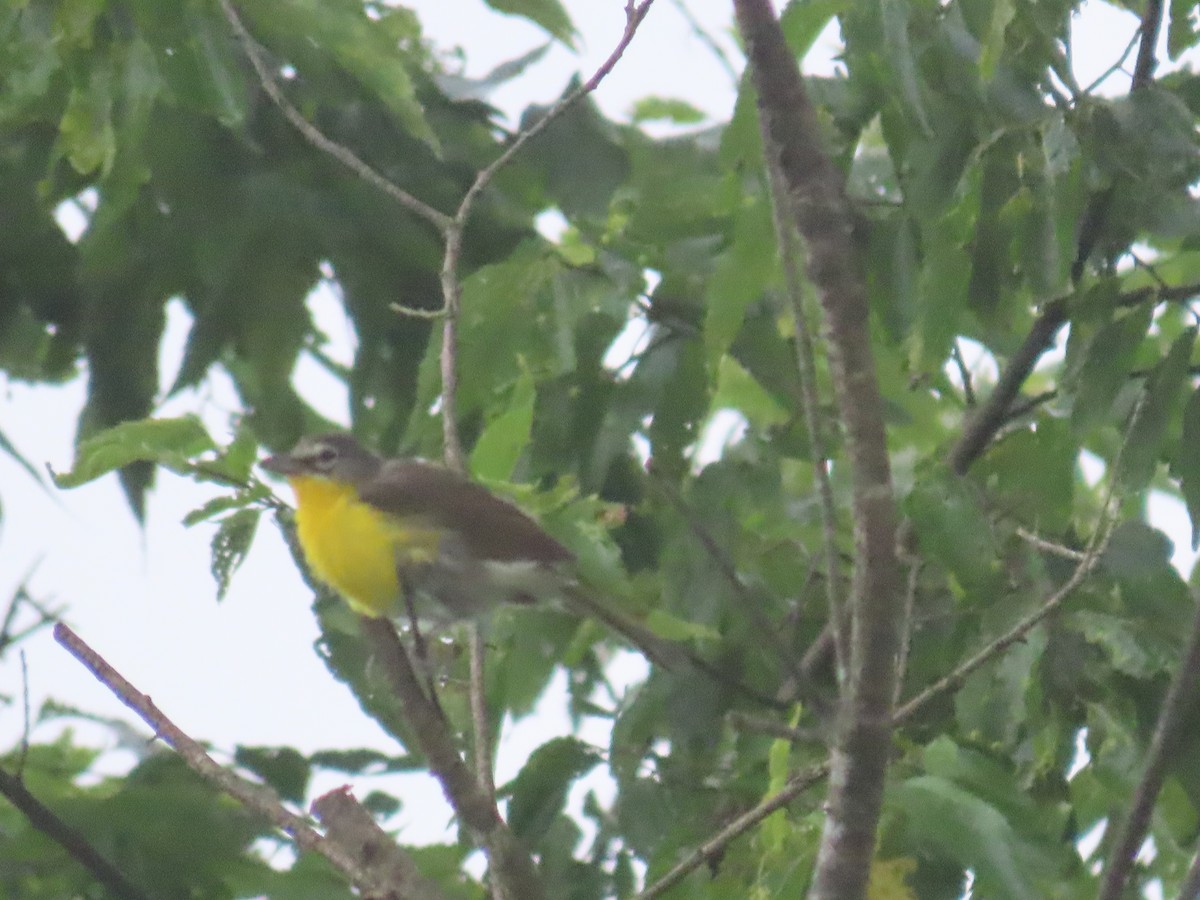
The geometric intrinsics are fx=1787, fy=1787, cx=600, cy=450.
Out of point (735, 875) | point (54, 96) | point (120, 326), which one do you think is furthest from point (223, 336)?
point (735, 875)

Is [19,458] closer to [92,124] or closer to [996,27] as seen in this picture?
[92,124]

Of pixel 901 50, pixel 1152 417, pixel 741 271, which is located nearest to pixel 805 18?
pixel 901 50

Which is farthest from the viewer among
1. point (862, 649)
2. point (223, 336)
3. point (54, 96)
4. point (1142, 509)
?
point (1142, 509)

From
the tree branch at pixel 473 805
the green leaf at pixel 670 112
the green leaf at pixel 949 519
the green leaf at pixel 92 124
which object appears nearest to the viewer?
the tree branch at pixel 473 805

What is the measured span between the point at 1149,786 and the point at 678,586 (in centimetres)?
111

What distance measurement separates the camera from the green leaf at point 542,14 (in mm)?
2807

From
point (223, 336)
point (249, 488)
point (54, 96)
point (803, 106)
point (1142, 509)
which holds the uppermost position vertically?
point (54, 96)

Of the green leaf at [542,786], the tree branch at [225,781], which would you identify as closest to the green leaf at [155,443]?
the tree branch at [225,781]

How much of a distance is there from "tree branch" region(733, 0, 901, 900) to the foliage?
522 millimetres

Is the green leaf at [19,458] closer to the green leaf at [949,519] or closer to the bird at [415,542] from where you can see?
the bird at [415,542]

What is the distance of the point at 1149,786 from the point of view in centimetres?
206

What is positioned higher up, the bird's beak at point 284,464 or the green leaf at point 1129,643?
the bird's beak at point 284,464

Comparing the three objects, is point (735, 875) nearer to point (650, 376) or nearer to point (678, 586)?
point (678, 586)

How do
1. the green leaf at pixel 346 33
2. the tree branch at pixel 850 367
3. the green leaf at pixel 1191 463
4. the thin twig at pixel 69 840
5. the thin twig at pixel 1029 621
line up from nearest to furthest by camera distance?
1. the tree branch at pixel 850 367
2. the thin twig at pixel 1029 621
3. the green leaf at pixel 1191 463
4. the green leaf at pixel 346 33
5. the thin twig at pixel 69 840
